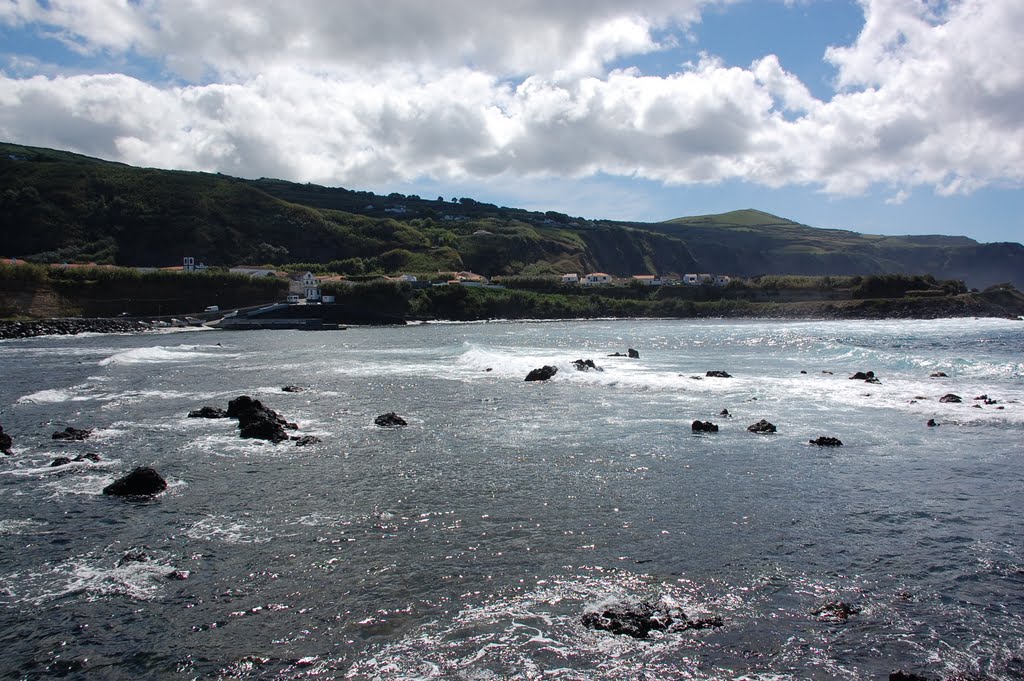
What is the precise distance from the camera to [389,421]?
80.0ft

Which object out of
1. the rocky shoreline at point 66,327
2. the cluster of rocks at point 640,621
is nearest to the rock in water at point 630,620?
the cluster of rocks at point 640,621

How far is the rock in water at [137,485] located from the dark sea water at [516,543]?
1.58 feet

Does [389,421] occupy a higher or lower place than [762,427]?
lower

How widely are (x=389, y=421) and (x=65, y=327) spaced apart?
77.8m

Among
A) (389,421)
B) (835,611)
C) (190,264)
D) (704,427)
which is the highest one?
(190,264)

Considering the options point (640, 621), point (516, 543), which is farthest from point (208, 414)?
point (640, 621)

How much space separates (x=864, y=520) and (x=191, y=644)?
494 inches

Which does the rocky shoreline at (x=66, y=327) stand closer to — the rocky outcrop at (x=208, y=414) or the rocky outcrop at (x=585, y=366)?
the rocky outcrop at (x=208, y=414)

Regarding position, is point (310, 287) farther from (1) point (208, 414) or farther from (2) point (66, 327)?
(1) point (208, 414)

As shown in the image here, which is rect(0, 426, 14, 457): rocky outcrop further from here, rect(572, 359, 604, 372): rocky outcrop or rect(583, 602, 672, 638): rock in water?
rect(572, 359, 604, 372): rocky outcrop

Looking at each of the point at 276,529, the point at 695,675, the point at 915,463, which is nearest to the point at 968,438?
the point at 915,463

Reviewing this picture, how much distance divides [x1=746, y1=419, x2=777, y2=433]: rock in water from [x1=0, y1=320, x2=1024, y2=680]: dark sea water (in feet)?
1.23

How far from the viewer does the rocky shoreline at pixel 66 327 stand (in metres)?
76.3

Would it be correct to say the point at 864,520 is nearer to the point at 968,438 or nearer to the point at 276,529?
the point at 968,438
